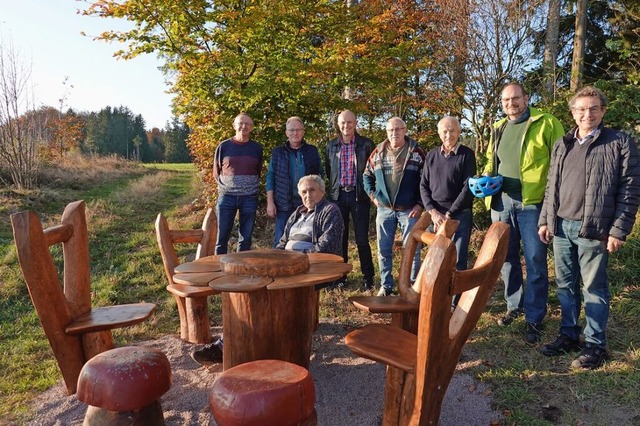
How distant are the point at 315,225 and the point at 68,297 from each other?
2.00 meters

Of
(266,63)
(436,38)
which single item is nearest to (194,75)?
(266,63)

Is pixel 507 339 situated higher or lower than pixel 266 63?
lower

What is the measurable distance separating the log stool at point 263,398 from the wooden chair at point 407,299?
0.92 m

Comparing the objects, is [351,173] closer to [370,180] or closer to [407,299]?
[370,180]

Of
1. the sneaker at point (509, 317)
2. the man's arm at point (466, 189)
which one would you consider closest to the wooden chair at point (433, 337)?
the man's arm at point (466, 189)

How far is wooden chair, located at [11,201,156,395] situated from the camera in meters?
2.86

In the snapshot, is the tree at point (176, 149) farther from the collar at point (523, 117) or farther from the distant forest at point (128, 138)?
the collar at point (523, 117)

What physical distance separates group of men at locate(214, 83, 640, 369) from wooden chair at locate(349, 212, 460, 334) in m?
0.68

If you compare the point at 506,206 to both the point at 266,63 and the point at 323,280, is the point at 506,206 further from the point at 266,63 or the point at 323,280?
the point at 266,63

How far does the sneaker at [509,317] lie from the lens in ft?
14.1

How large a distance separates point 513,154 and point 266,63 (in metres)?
4.25

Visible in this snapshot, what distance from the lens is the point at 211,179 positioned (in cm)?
840

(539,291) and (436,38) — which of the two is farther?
Answer: (436,38)

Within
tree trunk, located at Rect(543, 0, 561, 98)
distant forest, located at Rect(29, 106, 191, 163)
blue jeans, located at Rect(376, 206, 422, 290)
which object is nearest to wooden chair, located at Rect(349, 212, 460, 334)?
blue jeans, located at Rect(376, 206, 422, 290)
